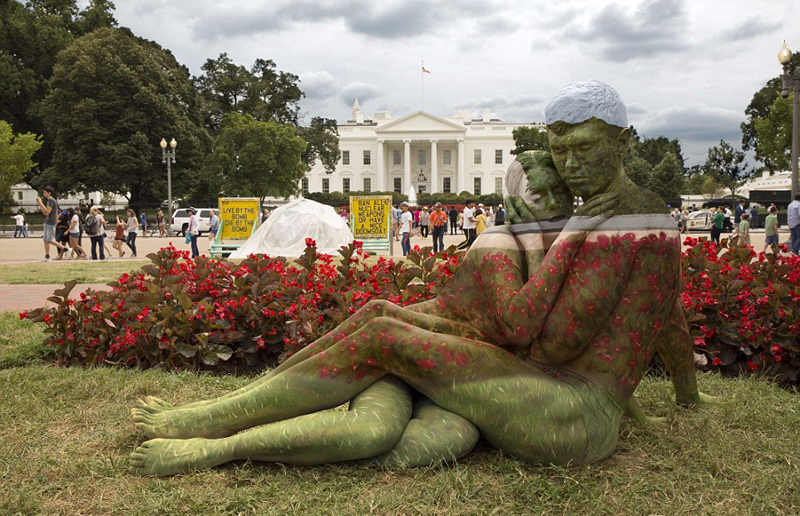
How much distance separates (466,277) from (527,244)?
11.5 inches

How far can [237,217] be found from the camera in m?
16.5

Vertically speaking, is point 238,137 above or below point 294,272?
above

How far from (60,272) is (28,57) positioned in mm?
39432

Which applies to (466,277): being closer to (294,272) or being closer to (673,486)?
(673,486)

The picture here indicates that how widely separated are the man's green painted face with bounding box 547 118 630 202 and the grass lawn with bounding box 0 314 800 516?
1061 millimetres

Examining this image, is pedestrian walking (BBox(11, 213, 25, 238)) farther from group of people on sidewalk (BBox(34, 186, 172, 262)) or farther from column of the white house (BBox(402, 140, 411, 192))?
column of the white house (BBox(402, 140, 411, 192))

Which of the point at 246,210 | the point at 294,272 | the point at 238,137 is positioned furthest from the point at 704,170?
the point at 294,272

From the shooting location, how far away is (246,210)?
16.6 m

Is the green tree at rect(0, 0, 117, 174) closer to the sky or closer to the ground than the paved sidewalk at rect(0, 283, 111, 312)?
closer to the sky

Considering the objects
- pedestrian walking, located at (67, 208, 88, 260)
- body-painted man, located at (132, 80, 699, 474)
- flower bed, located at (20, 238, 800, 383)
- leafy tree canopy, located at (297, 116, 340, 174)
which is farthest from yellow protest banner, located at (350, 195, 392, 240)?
leafy tree canopy, located at (297, 116, 340, 174)

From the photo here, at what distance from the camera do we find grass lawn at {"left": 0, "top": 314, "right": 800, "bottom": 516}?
7.17 feet

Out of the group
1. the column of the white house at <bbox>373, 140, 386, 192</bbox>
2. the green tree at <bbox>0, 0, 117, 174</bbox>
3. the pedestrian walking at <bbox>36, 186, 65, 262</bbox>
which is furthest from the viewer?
the column of the white house at <bbox>373, 140, 386, 192</bbox>

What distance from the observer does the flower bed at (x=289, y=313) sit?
171 inches

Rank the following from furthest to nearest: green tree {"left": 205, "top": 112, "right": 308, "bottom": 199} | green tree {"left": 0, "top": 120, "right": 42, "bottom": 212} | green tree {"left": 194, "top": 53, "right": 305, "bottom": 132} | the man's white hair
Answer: green tree {"left": 194, "top": 53, "right": 305, "bottom": 132}, green tree {"left": 205, "top": 112, "right": 308, "bottom": 199}, green tree {"left": 0, "top": 120, "right": 42, "bottom": 212}, the man's white hair
